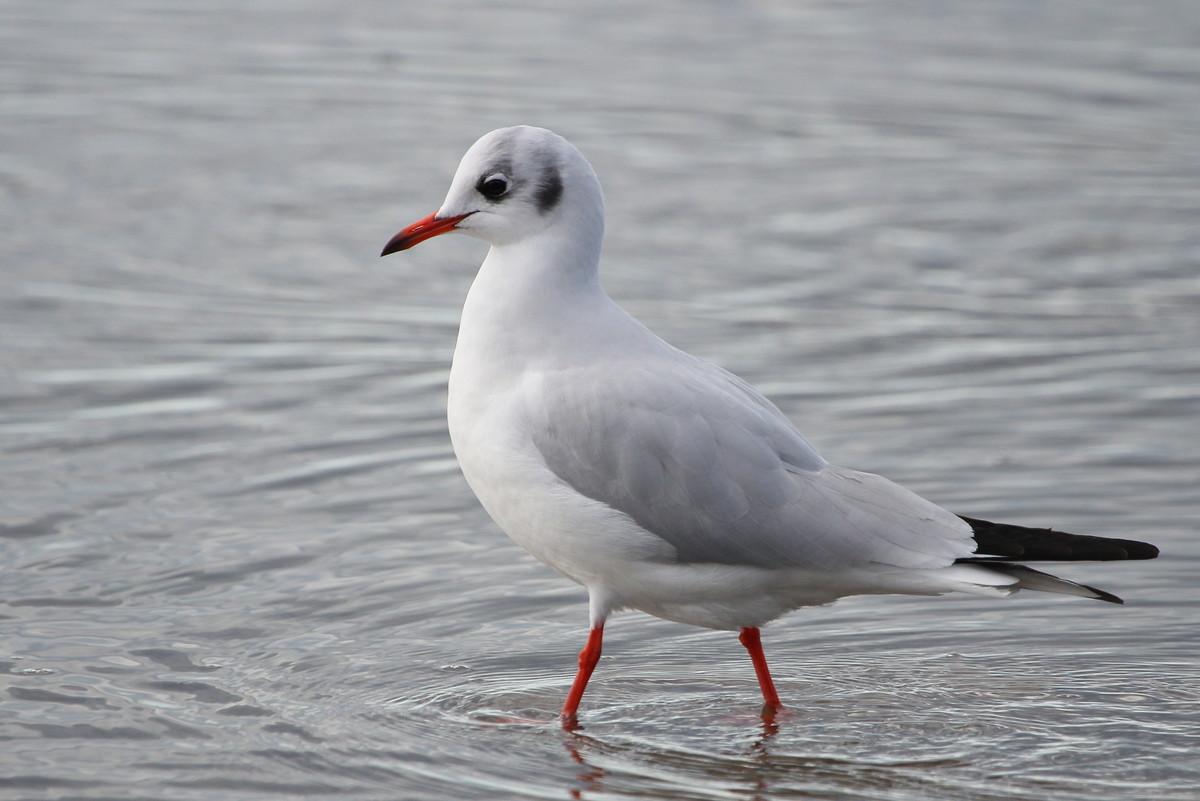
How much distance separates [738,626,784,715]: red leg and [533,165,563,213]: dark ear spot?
136 cm

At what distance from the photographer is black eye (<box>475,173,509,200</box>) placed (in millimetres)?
5043

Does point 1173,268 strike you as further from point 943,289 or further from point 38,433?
point 38,433

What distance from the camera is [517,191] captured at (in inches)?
199

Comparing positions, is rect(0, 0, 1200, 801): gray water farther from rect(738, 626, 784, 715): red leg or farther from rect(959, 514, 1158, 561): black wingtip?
rect(959, 514, 1158, 561): black wingtip

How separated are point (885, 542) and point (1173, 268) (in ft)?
16.2

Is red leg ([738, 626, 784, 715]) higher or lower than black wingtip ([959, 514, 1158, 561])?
lower

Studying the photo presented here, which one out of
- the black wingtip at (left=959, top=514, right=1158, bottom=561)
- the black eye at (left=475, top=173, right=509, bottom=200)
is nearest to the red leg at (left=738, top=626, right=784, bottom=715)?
the black wingtip at (left=959, top=514, right=1158, bottom=561)

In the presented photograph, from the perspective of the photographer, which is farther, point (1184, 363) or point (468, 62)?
point (468, 62)

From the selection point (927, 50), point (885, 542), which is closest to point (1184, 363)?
point (885, 542)

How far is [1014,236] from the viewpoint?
389 inches

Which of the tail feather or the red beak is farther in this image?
the red beak

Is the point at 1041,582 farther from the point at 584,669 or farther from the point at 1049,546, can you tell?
the point at 584,669

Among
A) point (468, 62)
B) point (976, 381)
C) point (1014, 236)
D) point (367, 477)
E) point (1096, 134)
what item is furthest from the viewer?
point (468, 62)

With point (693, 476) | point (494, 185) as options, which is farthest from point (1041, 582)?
point (494, 185)
